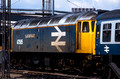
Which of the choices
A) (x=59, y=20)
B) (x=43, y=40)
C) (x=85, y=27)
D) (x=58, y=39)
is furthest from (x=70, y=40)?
(x=43, y=40)

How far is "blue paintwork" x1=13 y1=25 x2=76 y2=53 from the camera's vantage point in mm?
18438

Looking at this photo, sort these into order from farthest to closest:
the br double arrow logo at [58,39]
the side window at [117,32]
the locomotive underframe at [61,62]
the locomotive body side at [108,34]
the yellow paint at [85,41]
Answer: the br double arrow logo at [58,39] < the locomotive underframe at [61,62] < the yellow paint at [85,41] < the locomotive body side at [108,34] < the side window at [117,32]

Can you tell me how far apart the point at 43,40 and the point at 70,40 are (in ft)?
9.72

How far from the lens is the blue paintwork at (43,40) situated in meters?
18.4

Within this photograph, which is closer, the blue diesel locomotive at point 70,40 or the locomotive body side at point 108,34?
the locomotive body side at point 108,34

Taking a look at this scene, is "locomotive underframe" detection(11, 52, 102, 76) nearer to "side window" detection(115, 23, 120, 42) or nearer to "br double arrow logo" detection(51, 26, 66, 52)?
"br double arrow logo" detection(51, 26, 66, 52)

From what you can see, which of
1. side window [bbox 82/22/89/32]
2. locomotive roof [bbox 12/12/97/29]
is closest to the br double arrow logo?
locomotive roof [bbox 12/12/97/29]

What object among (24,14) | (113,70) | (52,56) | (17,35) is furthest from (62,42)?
(24,14)

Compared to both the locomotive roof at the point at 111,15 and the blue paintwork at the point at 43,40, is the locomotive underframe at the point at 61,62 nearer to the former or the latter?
the blue paintwork at the point at 43,40

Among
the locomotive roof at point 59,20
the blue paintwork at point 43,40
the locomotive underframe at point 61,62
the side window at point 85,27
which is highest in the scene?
the locomotive roof at point 59,20

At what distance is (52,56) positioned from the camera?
20375 mm

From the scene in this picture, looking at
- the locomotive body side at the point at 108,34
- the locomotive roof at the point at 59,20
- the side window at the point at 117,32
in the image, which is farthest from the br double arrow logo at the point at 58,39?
the side window at the point at 117,32

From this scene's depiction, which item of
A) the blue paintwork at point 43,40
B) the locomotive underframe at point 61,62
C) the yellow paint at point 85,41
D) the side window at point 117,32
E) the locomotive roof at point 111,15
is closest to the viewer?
the side window at point 117,32

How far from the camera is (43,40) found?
67.8ft
